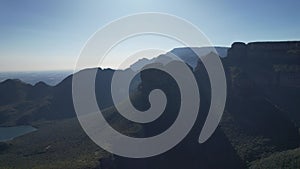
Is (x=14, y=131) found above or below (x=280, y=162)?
below

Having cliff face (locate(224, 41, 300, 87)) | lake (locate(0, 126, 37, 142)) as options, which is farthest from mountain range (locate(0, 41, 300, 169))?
lake (locate(0, 126, 37, 142))

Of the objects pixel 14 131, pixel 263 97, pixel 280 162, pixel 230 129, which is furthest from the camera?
pixel 14 131

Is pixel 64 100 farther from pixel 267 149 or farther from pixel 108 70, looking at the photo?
pixel 267 149

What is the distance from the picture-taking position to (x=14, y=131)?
94000 mm

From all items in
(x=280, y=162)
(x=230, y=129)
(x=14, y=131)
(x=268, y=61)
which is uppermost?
(x=268, y=61)

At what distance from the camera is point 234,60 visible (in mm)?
78688

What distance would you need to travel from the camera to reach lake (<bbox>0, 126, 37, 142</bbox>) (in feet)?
290

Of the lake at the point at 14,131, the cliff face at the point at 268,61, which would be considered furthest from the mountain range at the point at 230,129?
the lake at the point at 14,131

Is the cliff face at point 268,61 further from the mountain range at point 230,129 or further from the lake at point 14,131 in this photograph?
the lake at point 14,131

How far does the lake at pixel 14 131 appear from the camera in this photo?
88525 millimetres

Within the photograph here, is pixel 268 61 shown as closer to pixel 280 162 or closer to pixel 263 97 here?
pixel 263 97

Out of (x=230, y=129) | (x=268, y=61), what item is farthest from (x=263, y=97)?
(x=268, y=61)

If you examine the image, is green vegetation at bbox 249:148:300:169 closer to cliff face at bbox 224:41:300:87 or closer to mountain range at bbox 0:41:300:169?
mountain range at bbox 0:41:300:169

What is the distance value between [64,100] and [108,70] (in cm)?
3923
